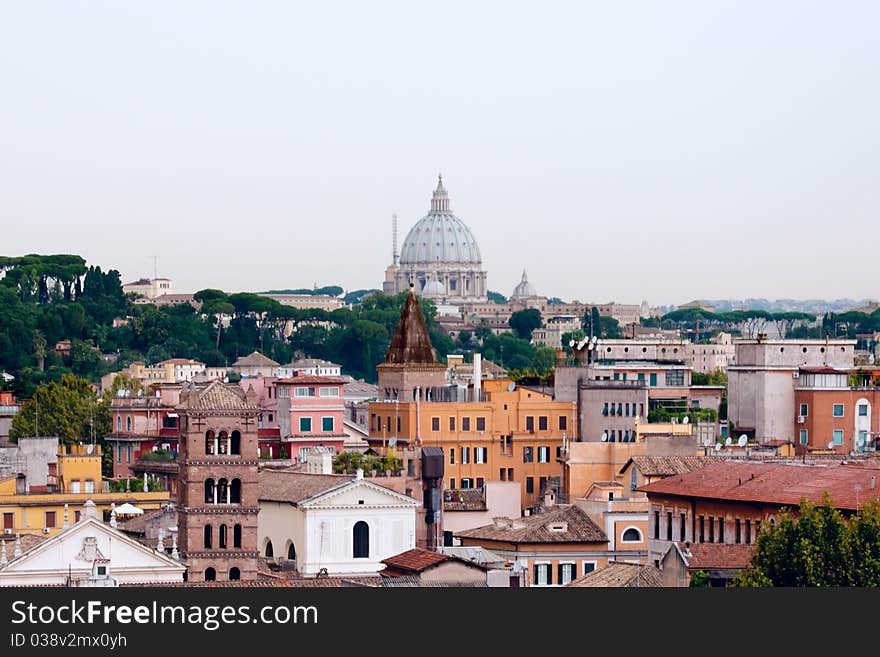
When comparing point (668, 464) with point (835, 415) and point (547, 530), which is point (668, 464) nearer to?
point (547, 530)

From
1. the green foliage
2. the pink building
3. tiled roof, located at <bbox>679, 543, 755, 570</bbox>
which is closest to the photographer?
the green foliage

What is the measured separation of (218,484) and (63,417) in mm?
30234

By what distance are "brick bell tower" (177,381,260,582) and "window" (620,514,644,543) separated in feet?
20.0

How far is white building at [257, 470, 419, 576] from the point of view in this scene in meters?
54.1

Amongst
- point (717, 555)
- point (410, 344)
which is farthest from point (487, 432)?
point (717, 555)

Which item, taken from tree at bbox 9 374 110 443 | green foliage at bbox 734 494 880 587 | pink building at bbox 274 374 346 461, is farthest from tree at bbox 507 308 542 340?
green foliage at bbox 734 494 880 587

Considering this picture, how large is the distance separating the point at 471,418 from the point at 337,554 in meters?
14.5

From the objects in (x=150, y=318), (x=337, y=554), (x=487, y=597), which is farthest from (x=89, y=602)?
(x=150, y=318)

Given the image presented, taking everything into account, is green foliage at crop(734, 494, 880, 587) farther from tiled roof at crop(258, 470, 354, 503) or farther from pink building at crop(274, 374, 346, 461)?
pink building at crop(274, 374, 346, 461)

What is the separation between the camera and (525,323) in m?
181

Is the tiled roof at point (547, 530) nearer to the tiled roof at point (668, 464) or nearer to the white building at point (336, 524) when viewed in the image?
the white building at point (336, 524)

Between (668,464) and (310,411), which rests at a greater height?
(310,411)

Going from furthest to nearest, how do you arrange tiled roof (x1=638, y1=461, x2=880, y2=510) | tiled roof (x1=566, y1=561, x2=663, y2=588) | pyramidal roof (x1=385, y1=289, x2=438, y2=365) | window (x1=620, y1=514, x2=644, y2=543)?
pyramidal roof (x1=385, y1=289, x2=438, y2=365)
window (x1=620, y1=514, x2=644, y2=543)
tiled roof (x1=638, y1=461, x2=880, y2=510)
tiled roof (x1=566, y1=561, x2=663, y2=588)

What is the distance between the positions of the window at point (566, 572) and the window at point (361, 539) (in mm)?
5418
